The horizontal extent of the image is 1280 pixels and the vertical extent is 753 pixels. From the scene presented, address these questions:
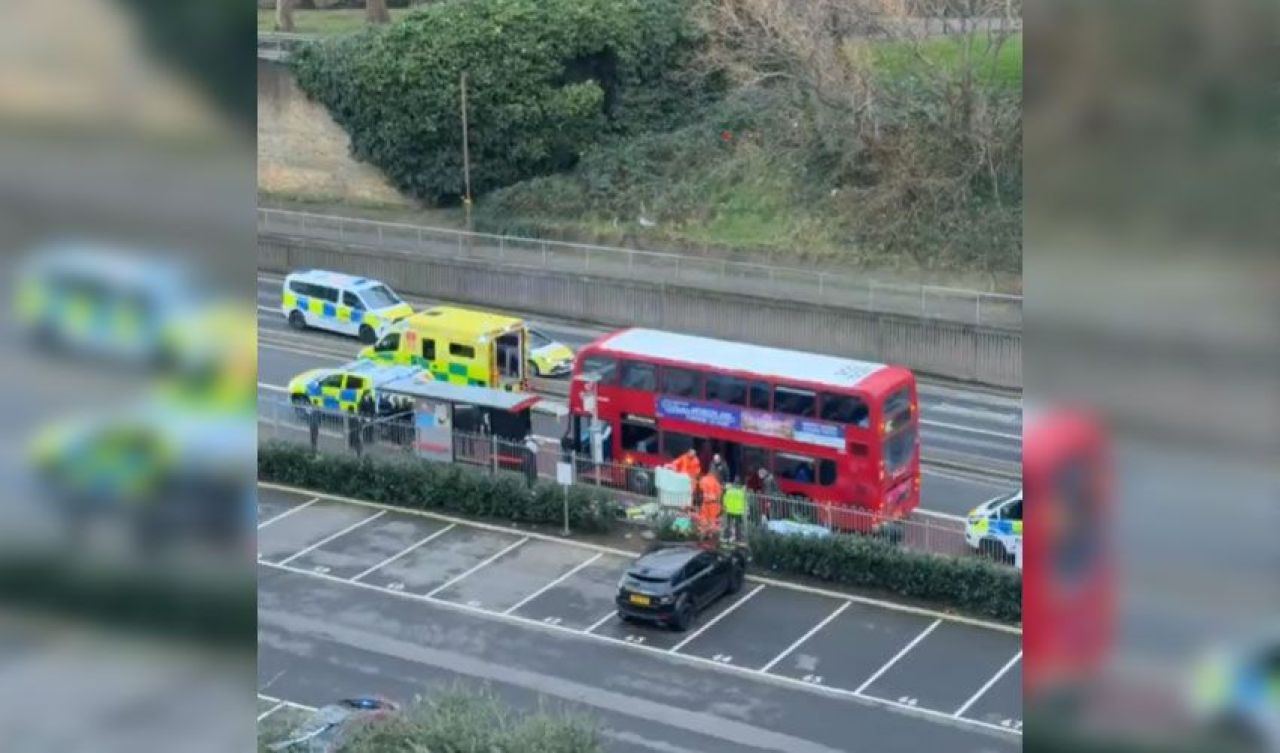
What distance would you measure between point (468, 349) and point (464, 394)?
169 centimetres

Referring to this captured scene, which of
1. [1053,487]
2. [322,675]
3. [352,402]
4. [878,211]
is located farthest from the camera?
[878,211]

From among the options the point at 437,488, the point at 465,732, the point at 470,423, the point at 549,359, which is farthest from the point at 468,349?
the point at 465,732

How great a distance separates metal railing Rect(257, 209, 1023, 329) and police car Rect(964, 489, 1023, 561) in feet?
16.1

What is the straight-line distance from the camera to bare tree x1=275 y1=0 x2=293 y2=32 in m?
29.7

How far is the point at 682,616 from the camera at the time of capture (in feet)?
46.1

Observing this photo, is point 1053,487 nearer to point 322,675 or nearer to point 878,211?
point 322,675

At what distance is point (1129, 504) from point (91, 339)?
1210mm

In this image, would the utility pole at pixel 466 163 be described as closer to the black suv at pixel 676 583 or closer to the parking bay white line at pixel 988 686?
the black suv at pixel 676 583

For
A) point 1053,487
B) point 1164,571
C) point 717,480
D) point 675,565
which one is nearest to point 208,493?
point 1053,487

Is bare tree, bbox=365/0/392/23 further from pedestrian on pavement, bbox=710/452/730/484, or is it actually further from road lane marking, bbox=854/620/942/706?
road lane marking, bbox=854/620/942/706

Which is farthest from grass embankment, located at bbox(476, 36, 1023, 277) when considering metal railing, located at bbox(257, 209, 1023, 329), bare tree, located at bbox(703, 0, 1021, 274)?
metal railing, located at bbox(257, 209, 1023, 329)

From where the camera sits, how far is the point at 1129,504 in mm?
2150

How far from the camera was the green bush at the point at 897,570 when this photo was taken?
561 inches

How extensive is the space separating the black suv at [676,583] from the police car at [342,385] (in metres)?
4.81
